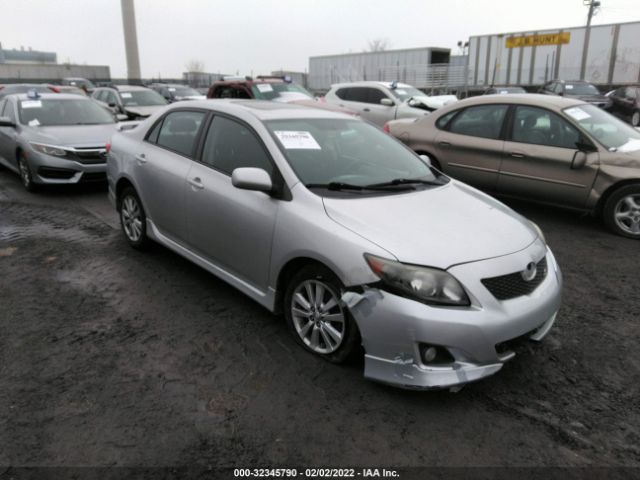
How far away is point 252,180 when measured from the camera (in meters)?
3.35

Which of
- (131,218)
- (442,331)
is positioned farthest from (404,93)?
(442,331)

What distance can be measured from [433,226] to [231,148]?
174cm

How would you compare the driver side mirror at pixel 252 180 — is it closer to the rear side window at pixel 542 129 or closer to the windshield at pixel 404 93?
the rear side window at pixel 542 129

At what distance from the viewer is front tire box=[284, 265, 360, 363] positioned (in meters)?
3.06

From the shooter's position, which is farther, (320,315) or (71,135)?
(71,135)

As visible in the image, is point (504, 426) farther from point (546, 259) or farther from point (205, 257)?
point (205, 257)

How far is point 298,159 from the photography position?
361 centimetres

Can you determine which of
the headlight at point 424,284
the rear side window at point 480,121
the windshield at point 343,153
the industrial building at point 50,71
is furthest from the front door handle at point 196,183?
the industrial building at point 50,71

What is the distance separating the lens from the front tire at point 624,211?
5.82 meters

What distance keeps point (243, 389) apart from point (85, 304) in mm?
1882

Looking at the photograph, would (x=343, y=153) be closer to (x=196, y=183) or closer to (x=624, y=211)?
(x=196, y=183)

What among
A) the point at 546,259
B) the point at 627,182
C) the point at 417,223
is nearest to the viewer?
the point at 417,223

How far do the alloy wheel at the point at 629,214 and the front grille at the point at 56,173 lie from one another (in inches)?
293

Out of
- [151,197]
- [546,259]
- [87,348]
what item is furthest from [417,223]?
[151,197]
